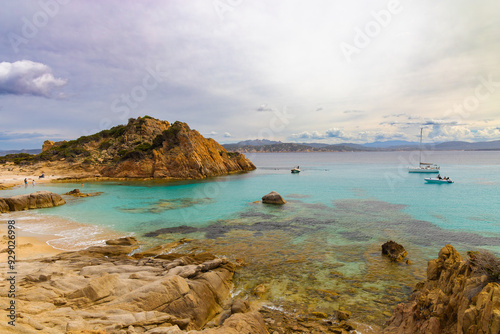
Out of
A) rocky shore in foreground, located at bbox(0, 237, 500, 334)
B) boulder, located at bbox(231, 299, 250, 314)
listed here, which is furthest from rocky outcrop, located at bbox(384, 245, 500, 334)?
boulder, located at bbox(231, 299, 250, 314)

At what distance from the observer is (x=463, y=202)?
37.7m

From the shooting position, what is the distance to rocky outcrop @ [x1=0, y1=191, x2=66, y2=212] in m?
31.6

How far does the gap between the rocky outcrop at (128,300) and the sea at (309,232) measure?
2129 millimetres

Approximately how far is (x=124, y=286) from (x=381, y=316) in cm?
1067

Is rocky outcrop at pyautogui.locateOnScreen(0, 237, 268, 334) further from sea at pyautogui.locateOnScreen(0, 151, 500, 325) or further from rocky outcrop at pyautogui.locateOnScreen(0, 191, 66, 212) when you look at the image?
rocky outcrop at pyautogui.locateOnScreen(0, 191, 66, 212)

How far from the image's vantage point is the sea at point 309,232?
1297 cm

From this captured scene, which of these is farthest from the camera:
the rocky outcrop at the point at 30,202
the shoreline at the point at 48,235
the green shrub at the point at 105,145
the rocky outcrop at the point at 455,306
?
the green shrub at the point at 105,145

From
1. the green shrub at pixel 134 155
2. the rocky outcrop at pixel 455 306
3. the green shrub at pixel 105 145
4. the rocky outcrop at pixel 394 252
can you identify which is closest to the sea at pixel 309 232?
the rocky outcrop at pixel 394 252

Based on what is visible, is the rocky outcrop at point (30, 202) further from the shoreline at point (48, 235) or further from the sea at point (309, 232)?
the shoreline at point (48, 235)

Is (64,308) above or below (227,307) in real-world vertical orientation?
above

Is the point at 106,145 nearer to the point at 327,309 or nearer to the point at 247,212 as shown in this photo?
the point at 247,212

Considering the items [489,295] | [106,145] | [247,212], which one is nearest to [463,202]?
[247,212]

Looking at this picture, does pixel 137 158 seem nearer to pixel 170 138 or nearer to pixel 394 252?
pixel 170 138

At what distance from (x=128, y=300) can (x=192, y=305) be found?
239 cm
